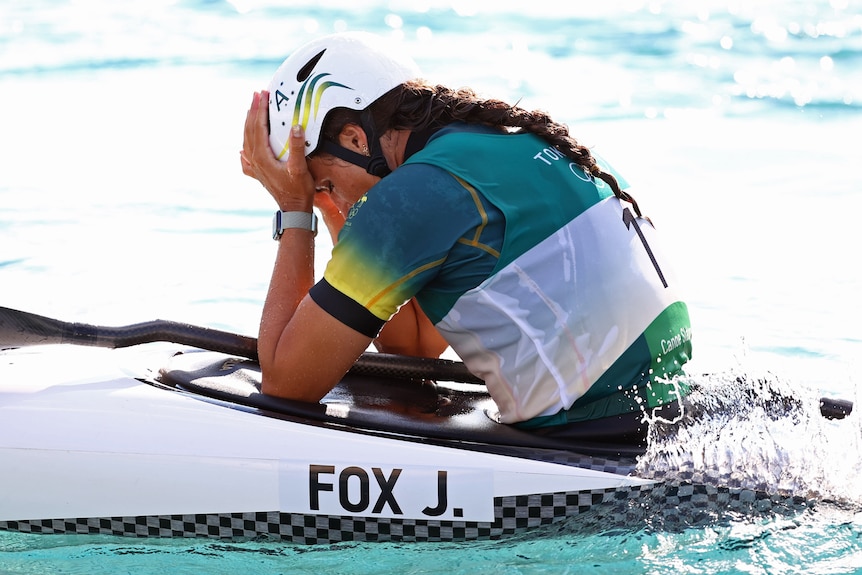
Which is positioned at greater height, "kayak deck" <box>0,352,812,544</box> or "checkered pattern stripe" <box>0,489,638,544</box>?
"kayak deck" <box>0,352,812,544</box>

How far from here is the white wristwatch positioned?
9.06ft

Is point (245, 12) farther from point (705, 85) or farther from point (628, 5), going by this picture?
point (705, 85)

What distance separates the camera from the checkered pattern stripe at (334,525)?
257cm

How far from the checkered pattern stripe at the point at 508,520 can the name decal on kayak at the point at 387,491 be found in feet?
0.07

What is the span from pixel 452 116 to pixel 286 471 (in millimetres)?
861

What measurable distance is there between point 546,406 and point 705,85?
24.1 ft

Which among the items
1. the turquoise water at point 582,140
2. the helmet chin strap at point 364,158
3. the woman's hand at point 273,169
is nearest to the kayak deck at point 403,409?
the turquoise water at point 582,140

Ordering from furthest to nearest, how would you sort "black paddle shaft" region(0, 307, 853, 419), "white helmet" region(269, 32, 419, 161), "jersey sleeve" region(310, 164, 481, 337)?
Result: 1. "black paddle shaft" region(0, 307, 853, 419)
2. "white helmet" region(269, 32, 419, 161)
3. "jersey sleeve" region(310, 164, 481, 337)

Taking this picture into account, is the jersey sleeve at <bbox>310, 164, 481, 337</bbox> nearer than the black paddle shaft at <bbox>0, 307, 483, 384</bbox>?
Yes

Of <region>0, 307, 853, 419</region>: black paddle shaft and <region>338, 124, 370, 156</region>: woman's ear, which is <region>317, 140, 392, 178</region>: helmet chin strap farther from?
<region>0, 307, 853, 419</region>: black paddle shaft

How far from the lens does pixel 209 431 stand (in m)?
2.66

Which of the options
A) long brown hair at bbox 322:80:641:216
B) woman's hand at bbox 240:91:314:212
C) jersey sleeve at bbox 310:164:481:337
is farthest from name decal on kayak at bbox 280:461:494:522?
long brown hair at bbox 322:80:641:216

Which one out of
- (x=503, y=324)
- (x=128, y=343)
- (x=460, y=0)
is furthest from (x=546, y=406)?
(x=460, y=0)

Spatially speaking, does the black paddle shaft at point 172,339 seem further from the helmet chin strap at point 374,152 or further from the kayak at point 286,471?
the helmet chin strap at point 374,152
